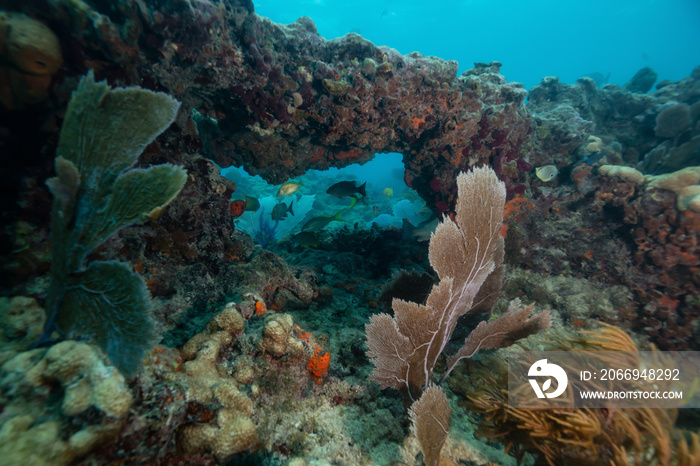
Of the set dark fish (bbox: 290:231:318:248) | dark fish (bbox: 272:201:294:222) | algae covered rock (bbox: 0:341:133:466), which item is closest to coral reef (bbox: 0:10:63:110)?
algae covered rock (bbox: 0:341:133:466)

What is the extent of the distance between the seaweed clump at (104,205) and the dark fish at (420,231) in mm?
6020

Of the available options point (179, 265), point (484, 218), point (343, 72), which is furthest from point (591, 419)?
point (343, 72)

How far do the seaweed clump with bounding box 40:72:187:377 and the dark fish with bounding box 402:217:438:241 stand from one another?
6.02 m

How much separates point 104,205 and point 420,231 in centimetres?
636

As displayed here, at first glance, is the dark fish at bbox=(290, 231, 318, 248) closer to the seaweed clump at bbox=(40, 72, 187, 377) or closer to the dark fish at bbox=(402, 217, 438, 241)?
the dark fish at bbox=(402, 217, 438, 241)

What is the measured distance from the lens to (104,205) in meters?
1.68

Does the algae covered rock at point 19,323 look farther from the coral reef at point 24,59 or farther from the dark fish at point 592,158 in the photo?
the dark fish at point 592,158

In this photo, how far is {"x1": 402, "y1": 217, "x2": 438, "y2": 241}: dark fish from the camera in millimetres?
6807

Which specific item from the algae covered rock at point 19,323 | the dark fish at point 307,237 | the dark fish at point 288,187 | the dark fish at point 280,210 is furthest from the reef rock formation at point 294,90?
the algae covered rock at point 19,323

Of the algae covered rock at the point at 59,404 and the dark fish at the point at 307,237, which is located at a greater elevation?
the dark fish at the point at 307,237

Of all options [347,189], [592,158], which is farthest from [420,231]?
[592,158]

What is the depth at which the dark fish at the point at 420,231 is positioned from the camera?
6.81 m

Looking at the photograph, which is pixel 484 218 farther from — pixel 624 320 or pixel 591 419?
pixel 624 320

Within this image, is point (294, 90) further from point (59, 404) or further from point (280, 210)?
point (59, 404)
